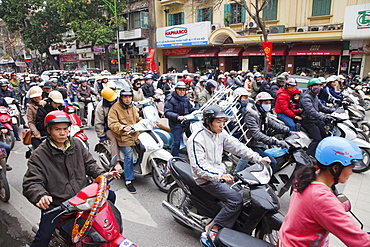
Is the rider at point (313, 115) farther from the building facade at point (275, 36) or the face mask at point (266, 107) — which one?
the building facade at point (275, 36)

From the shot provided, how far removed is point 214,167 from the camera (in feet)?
10.6

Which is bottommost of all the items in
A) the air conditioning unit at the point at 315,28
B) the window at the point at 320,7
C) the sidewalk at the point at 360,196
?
the sidewalk at the point at 360,196

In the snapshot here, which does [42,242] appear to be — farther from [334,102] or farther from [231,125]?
[334,102]

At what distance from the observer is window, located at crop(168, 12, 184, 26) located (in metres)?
27.3

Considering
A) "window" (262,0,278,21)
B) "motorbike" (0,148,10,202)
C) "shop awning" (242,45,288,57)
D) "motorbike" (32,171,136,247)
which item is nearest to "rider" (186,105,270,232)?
"motorbike" (32,171,136,247)

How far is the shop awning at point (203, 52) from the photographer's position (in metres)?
24.8

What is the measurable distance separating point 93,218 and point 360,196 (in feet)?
14.9

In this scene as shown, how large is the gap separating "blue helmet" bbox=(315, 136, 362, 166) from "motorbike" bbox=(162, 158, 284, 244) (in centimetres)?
105

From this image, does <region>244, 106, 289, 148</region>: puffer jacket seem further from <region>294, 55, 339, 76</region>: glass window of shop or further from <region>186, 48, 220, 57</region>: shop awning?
<region>186, 48, 220, 57</region>: shop awning

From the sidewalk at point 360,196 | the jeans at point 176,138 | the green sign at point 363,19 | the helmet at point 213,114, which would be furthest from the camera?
the green sign at point 363,19

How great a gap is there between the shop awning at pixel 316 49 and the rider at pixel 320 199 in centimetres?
1961

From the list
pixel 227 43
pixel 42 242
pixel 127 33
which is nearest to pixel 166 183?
pixel 42 242

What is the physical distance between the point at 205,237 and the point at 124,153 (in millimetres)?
2522

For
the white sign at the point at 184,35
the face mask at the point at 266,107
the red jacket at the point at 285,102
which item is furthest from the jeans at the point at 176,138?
the white sign at the point at 184,35
